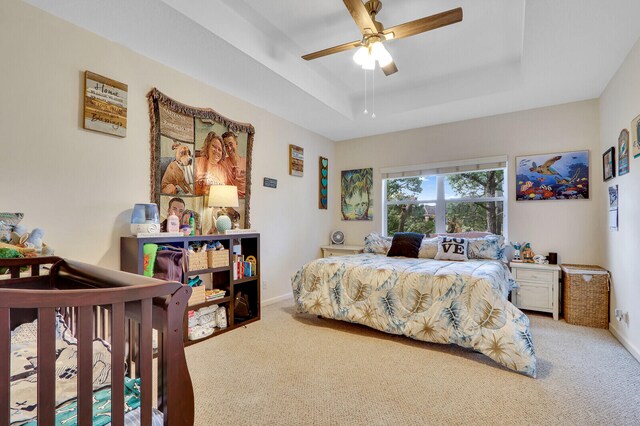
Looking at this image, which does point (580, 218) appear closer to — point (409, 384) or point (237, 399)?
point (409, 384)

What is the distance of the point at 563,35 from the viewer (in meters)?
2.41

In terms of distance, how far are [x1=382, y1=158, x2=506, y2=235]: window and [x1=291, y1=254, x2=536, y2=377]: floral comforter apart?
1062 millimetres

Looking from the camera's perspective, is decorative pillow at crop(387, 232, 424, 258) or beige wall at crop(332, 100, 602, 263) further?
decorative pillow at crop(387, 232, 424, 258)

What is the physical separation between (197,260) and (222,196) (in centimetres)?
65

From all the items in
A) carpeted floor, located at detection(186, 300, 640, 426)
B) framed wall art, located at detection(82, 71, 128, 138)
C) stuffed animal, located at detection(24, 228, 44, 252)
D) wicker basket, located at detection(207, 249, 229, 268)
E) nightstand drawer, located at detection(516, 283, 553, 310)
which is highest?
framed wall art, located at detection(82, 71, 128, 138)

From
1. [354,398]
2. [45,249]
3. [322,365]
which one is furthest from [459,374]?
[45,249]

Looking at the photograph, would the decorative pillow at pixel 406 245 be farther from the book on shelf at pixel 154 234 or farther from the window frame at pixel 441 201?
the book on shelf at pixel 154 234

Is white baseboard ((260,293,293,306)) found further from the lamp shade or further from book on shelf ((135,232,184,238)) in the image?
book on shelf ((135,232,184,238))

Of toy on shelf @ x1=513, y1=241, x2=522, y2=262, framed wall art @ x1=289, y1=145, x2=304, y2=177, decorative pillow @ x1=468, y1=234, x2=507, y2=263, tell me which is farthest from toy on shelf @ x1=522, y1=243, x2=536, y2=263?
framed wall art @ x1=289, y1=145, x2=304, y2=177

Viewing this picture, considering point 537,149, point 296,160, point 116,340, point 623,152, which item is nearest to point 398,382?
point 116,340

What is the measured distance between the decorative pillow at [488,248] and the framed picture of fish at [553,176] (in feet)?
2.41

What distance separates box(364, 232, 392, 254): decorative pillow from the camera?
427 centimetres

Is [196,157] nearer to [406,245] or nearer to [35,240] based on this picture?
[35,240]

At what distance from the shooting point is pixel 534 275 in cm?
354
